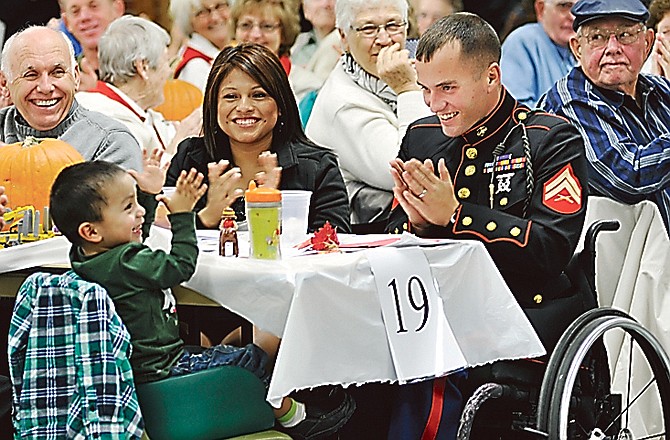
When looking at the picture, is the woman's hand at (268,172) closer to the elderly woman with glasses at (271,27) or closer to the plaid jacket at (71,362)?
the plaid jacket at (71,362)

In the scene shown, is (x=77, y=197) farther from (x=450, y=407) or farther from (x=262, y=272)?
(x=450, y=407)

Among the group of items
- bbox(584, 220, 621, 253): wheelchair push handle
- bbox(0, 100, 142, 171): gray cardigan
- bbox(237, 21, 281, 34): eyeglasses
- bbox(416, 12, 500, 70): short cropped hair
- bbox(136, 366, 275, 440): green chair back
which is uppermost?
bbox(237, 21, 281, 34): eyeglasses

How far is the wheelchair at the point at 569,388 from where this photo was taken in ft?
12.9

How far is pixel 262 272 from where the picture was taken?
3652 millimetres

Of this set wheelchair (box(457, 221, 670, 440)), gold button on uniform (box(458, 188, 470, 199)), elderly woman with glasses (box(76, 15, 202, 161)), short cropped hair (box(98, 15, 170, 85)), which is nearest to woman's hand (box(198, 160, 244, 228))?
gold button on uniform (box(458, 188, 470, 199))

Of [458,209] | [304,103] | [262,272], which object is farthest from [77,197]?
[304,103]

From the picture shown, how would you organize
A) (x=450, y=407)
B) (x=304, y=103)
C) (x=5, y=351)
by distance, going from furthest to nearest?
(x=304, y=103) → (x=5, y=351) → (x=450, y=407)

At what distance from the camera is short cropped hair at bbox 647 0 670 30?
19.7 ft

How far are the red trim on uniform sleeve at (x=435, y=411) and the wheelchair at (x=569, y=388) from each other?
12 centimetres

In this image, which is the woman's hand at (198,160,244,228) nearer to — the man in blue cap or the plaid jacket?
the plaid jacket

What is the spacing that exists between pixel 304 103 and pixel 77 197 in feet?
10.4

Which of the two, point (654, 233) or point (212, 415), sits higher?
point (654, 233)

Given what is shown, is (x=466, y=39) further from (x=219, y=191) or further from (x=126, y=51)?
(x=126, y=51)

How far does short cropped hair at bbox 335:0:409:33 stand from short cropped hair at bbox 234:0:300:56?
1341 millimetres
